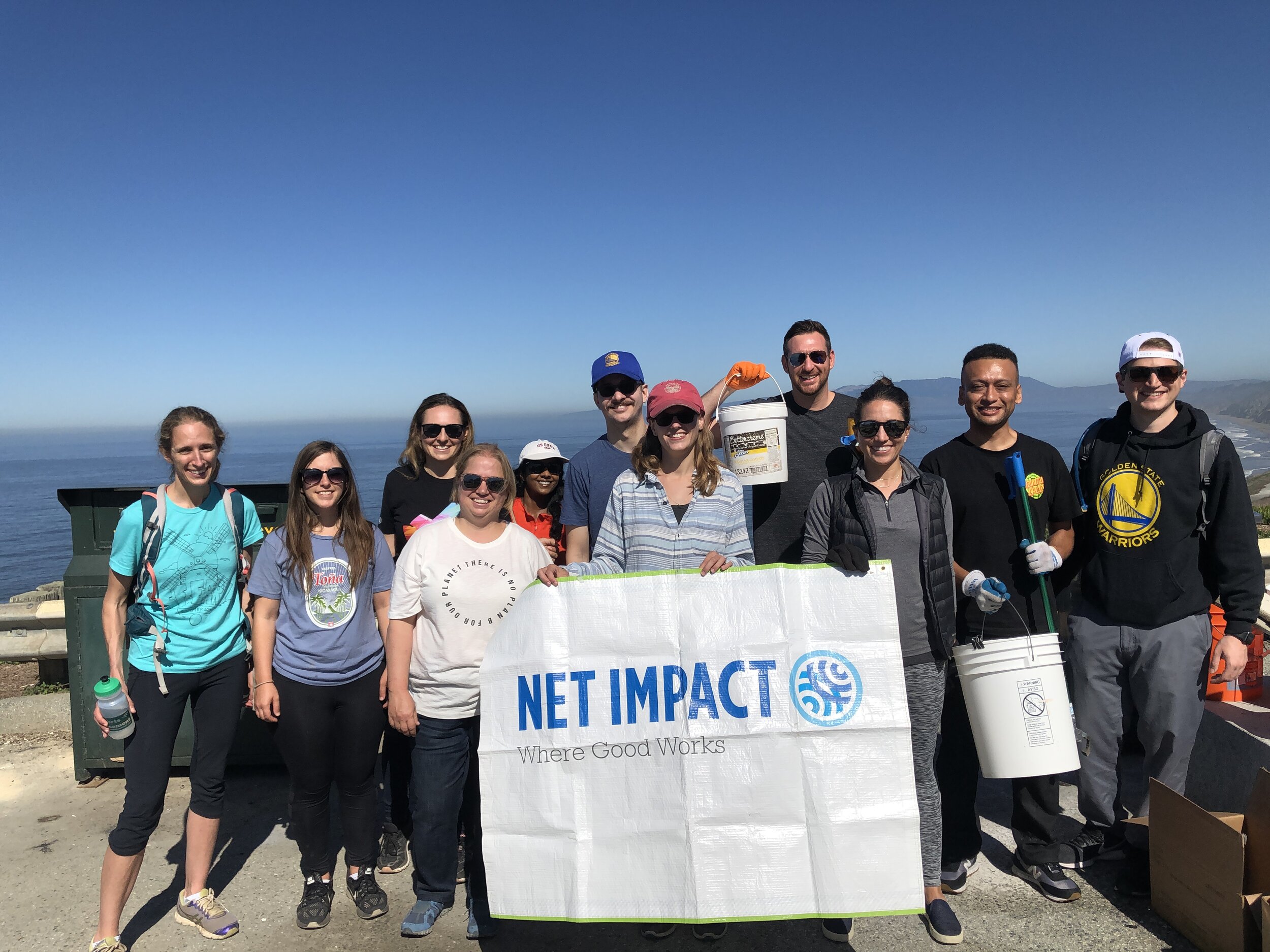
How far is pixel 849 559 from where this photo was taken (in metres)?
3.00

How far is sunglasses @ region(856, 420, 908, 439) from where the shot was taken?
3.27 m

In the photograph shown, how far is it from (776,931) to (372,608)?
94.5 inches

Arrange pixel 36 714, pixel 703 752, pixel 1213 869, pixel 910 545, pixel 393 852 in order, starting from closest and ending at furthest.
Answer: pixel 703 752 < pixel 1213 869 < pixel 910 545 < pixel 393 852 < pixel 36 714

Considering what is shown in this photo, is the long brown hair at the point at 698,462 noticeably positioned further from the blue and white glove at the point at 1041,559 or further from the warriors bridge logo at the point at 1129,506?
the warriors bridge logo at the point at 1129,506

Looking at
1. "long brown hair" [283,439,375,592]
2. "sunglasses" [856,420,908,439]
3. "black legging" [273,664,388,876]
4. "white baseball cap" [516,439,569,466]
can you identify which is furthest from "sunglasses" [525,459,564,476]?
"sunglasses" [856,420,908,439]

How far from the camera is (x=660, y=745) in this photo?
3.01 meters

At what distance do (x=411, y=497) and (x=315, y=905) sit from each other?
6.71ft

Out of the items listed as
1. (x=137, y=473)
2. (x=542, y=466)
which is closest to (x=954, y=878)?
(x=542, y=466)

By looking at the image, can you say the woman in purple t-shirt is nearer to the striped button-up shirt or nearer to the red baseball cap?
the striped button-up shirt

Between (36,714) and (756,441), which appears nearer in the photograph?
(756,441)

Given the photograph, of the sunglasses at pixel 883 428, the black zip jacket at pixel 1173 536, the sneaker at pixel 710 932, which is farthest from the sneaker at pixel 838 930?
the sunglasses at pixel 883 428

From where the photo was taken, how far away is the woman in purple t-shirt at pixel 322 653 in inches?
138

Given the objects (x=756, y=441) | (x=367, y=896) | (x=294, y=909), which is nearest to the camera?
(x=756, y=441)

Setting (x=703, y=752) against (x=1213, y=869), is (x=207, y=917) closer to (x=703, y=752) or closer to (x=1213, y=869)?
(x=703, y=752)
